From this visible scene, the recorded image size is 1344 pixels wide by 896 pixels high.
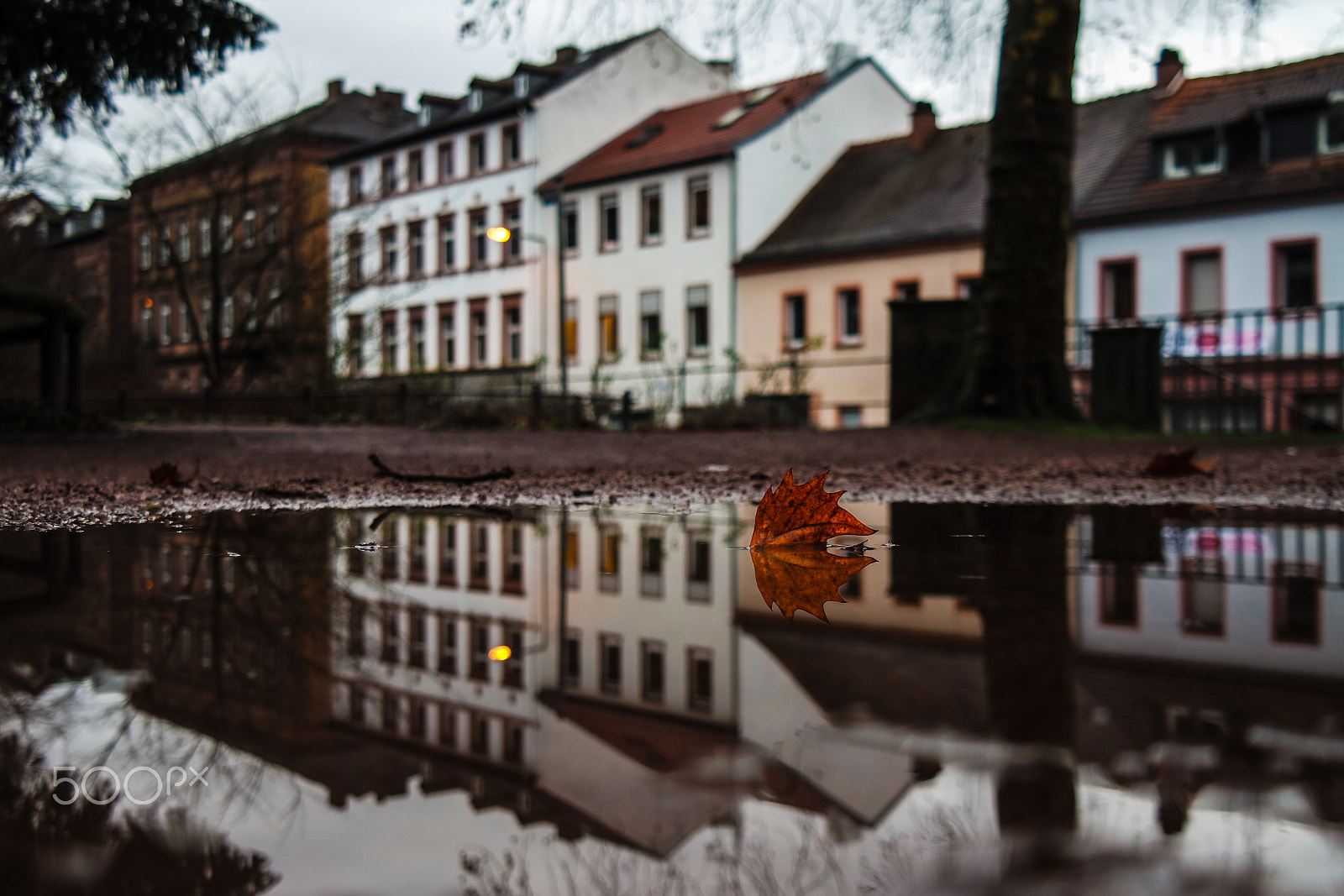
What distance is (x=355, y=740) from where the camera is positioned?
1357mm

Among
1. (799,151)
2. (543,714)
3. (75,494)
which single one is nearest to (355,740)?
(543,714)

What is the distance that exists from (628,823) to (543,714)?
43 centimetres

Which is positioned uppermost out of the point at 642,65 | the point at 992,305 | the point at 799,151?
the point at 642,65

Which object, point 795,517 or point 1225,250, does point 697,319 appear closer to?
point 1225,250

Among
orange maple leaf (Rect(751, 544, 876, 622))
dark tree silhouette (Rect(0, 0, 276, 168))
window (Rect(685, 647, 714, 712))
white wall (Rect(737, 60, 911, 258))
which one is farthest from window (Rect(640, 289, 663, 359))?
window (Rect(685, 647, 714, 712))

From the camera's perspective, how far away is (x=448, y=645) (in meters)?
2.02

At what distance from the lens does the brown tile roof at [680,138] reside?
38.1 meters

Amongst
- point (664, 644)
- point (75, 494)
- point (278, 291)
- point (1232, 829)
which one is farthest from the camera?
point (278, 291)

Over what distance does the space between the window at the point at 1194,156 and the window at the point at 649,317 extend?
15.7m

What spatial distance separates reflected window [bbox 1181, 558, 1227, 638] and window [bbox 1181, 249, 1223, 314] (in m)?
27.2

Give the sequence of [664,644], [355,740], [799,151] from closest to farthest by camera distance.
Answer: [355,740], [664,644], [799,151]

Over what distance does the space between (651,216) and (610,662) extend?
39.4 m

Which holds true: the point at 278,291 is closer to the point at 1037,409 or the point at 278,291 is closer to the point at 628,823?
the point at 1037,409

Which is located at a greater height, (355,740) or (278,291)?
(278,291)
